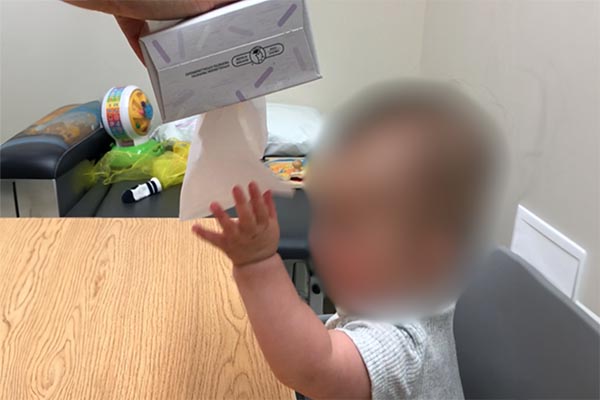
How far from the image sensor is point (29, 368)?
1.62 feet

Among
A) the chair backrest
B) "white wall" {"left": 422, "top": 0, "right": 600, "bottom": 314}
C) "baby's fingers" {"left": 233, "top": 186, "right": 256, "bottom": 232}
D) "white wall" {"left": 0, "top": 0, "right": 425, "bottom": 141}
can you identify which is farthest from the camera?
"white wall" {"left": 0, "top": 0, "right": 425, "bottom": 141}

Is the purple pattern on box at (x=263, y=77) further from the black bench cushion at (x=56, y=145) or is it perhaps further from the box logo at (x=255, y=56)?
the black bench cushion at (x=56, y=145)

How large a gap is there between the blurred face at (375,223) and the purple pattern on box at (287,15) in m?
0.13

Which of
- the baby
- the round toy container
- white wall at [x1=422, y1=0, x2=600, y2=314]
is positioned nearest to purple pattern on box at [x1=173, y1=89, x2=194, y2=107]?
the baby

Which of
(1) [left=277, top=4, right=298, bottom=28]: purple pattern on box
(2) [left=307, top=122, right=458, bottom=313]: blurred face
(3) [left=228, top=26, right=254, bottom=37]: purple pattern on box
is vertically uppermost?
(1) [left=277, top=4, right=298, bottom=28]: purple pattern on box

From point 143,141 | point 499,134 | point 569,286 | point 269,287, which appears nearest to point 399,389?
point 269,287

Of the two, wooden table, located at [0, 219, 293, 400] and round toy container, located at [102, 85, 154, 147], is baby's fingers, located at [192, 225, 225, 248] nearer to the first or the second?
wooden table, located at [0, 219, 293, 400]

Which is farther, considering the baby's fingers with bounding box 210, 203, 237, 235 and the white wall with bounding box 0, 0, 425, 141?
the white wall with bounding box 0, 0, 425, 141

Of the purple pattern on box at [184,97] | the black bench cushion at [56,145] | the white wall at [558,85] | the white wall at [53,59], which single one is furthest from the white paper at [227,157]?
the white wall at [53,59]

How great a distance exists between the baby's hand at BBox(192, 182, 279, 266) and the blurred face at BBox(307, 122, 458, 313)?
77 millimetres

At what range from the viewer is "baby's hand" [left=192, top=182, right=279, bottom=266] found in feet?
1.01

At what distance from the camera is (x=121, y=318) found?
56 cm

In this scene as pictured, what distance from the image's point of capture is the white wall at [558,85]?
2.17 feet

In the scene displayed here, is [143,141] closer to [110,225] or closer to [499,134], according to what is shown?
[110,225]
